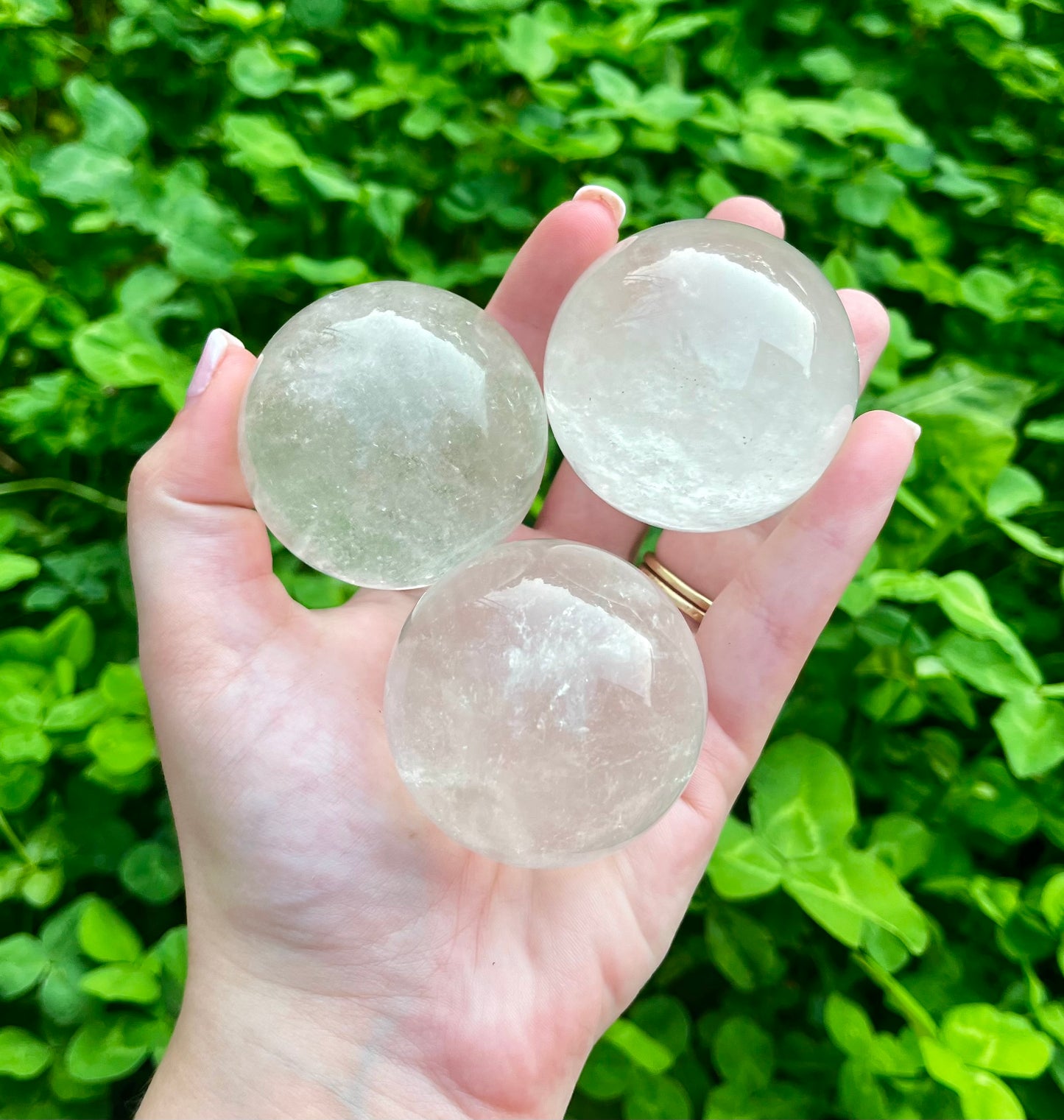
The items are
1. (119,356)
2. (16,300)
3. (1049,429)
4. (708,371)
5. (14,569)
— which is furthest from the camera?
(1049,429)

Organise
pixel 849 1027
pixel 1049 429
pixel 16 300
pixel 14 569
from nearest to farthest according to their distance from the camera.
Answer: pixel 849 1027, pixel 14 569, pixel 16 300, pixel 1049 429

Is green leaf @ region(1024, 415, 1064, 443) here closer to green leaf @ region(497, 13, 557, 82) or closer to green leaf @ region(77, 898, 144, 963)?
green leaf @ region(497, 13, 557, 82)

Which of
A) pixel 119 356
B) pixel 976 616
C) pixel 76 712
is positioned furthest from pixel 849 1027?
pixel 119 356

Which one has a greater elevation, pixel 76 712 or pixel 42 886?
pixel 76 712

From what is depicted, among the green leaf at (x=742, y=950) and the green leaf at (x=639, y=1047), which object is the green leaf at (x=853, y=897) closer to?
the green leaf at (x=742, y=950)

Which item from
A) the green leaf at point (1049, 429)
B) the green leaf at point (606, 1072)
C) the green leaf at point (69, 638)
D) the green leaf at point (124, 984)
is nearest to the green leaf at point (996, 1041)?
the green leaf at point (606, 1072)

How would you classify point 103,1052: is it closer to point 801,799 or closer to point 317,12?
point 801,799
